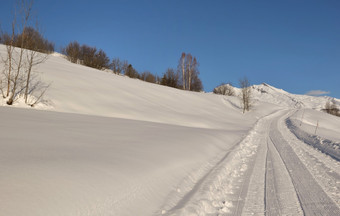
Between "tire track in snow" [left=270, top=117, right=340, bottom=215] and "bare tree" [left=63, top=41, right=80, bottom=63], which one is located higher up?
"bare tree" [left=63, top=41, right=80, bottom=63]

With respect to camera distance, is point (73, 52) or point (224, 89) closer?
point (73, 52)

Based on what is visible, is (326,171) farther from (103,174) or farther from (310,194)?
(103,174)

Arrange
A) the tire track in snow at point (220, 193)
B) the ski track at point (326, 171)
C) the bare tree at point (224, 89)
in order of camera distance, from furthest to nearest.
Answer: the bare tree at point (224, 89)
the ski track at point (326, 171)
the tire track in snow at point (220, 193)

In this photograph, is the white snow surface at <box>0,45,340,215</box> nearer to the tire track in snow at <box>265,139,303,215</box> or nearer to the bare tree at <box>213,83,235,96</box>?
the tire track in snow at <box>265,139,303,215</box>

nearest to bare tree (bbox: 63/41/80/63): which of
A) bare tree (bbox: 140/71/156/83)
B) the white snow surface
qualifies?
bare tree (bbox: 140/71/156/83)

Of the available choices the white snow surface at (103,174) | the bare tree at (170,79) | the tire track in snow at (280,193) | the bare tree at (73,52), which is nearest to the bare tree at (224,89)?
the bare tree at (170,79)

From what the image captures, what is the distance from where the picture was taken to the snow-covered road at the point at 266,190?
320 centimetres

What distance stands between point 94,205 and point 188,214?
1357 mm

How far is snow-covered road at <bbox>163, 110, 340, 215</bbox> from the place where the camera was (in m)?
3.20

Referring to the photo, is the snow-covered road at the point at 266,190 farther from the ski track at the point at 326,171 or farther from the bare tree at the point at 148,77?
the bare tree at the point at 148,77

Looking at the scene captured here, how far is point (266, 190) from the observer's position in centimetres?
392

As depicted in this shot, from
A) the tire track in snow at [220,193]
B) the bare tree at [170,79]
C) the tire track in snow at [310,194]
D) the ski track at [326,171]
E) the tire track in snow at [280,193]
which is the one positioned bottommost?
the tire track in snow at [220,193]

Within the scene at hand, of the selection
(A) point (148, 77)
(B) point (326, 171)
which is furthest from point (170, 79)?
(B) point (326, 171)

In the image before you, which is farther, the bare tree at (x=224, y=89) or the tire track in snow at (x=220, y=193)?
the bare tree at (x=224, y=89)
